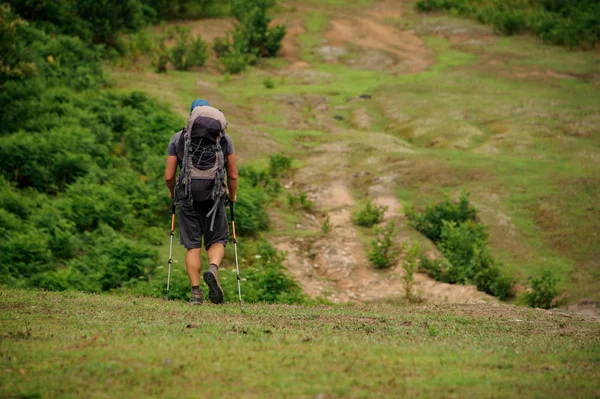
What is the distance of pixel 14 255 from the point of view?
14281mm

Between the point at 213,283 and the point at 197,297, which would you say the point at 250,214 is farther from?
the point at 213,283

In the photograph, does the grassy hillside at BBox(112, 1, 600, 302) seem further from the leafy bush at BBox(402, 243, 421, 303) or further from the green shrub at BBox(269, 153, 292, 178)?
the leafy bush at BBox(402, 243, 421, 303)

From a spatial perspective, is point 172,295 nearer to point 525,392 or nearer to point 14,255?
point 14,255

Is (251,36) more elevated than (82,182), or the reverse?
(82,182)

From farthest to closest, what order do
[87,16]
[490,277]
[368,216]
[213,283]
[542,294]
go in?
[87,16] < [368,216] < [490,277] < [542,294] < [213,283]

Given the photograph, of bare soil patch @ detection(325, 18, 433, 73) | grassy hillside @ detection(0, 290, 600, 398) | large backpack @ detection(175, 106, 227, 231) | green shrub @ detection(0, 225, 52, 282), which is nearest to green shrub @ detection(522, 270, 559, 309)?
grassy hillside @ detection(0, 290, 600, 398)

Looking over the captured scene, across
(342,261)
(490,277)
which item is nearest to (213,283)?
(342,261)

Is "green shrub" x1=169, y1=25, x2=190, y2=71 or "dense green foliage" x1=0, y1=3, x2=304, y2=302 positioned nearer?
"dense green foliage" x1=0, y1=3, x2=304, y2=302

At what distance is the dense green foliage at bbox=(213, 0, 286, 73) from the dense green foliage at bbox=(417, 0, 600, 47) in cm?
937

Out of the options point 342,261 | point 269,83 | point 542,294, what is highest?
point 542,294

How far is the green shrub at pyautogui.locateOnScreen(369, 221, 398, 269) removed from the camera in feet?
52.5

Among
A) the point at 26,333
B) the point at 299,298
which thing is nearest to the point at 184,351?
the point at 26,333

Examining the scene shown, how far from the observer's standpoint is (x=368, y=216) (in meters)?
17.4

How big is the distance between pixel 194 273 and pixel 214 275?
1.37 ft
